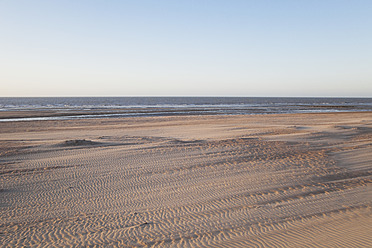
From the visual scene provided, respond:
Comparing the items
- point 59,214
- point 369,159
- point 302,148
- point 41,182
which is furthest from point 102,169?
point 369,159

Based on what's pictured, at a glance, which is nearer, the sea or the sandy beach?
the sandy beach

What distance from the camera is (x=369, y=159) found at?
424 inches

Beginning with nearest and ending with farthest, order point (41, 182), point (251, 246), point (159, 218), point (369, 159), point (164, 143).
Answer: point (251, 246) < point (159, 218) < point (41, 182) < point (369, 159) < point (164, 143)

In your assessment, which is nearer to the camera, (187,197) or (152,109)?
(187,197)

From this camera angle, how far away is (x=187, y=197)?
23.4 feet

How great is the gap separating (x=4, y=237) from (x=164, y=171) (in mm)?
5208

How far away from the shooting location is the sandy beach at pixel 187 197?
512 cm

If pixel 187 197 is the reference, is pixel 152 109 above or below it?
above

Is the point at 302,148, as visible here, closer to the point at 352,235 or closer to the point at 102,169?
the point at 352,235

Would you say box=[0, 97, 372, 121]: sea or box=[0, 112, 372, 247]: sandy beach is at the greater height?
box=[0, 97, 372, 121]: sea

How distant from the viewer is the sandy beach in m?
5.12

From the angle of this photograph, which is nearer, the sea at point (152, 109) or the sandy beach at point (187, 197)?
the sandy beach at point (187, 197)

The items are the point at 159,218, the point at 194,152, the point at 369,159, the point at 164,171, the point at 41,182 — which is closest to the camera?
the point at 159,218

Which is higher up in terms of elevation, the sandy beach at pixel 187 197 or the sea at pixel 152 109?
the sea at pixel 152 109
